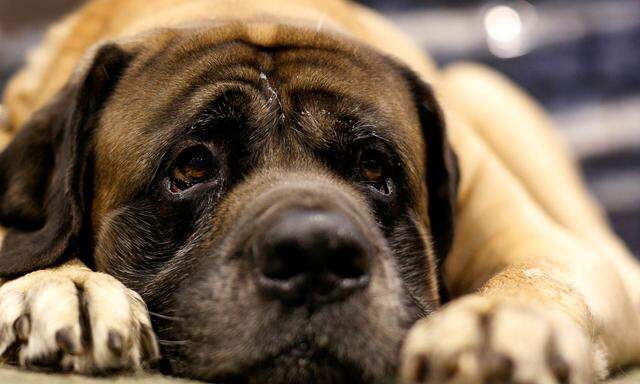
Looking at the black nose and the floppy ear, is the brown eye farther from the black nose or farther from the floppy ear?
the floppy ear

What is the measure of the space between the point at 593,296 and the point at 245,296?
78 cm

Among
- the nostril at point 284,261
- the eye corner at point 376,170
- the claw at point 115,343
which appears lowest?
the claw at point 115,343

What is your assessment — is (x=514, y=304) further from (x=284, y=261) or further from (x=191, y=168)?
(x=191, y=168)

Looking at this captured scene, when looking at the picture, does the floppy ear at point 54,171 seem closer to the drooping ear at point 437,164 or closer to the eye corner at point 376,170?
the eye corner at point 376,170

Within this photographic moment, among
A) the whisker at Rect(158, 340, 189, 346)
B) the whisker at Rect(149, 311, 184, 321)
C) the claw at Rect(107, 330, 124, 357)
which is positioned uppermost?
the claw at Rect(107, 330, 124, 357)

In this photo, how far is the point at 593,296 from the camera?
188 cm

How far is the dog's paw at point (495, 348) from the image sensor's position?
1216 mm

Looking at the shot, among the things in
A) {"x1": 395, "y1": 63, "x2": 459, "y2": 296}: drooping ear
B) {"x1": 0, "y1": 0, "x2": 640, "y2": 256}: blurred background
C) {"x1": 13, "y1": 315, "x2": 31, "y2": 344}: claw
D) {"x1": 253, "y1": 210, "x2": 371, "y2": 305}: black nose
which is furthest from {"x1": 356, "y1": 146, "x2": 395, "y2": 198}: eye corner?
{"x1": 0, "y1": 0, "x2": 640, "y2": 256}: blurred background

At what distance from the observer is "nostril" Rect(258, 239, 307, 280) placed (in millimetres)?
1415

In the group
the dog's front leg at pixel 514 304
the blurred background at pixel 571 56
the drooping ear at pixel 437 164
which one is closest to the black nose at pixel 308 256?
the dog's front leg at pixel 514 304

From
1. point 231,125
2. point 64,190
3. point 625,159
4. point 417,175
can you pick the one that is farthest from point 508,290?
point 625,159

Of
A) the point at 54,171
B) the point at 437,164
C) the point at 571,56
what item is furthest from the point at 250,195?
the point at 571,56

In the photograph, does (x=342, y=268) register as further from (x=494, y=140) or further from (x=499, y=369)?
(x=494, y=140)

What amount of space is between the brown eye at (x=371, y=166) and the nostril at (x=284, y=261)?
493 millimetres
